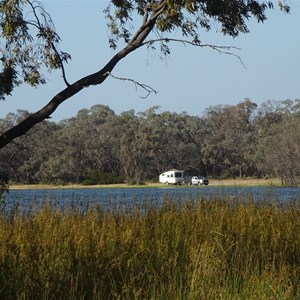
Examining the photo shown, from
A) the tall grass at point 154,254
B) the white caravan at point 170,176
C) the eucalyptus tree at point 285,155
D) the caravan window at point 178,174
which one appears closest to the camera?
the tall grass at point 154,254

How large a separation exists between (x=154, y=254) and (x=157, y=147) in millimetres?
55222

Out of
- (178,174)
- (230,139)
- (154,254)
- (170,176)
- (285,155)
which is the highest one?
(230,139)

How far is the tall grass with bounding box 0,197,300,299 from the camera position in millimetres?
4852

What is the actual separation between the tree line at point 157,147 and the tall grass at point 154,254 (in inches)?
1396

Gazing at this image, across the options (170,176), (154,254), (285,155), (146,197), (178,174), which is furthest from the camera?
(178,174)

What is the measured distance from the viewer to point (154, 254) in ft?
19.4

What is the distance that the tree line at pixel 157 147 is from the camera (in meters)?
50.4

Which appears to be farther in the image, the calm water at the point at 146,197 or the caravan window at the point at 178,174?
the caravan window at the point at 178,174

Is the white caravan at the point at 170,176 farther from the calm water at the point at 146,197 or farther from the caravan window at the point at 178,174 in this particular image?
the calm water at the point at 146,197

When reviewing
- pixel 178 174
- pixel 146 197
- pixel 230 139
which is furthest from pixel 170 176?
pixel 146 197

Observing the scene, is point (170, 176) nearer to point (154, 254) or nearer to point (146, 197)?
point (146, 197)

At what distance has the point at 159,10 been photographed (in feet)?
29.2

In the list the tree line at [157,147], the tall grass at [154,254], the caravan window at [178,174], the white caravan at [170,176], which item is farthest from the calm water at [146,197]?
the caravan window at [178,174]

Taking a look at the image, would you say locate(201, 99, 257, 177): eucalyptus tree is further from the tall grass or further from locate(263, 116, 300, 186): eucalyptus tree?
the tall grass
